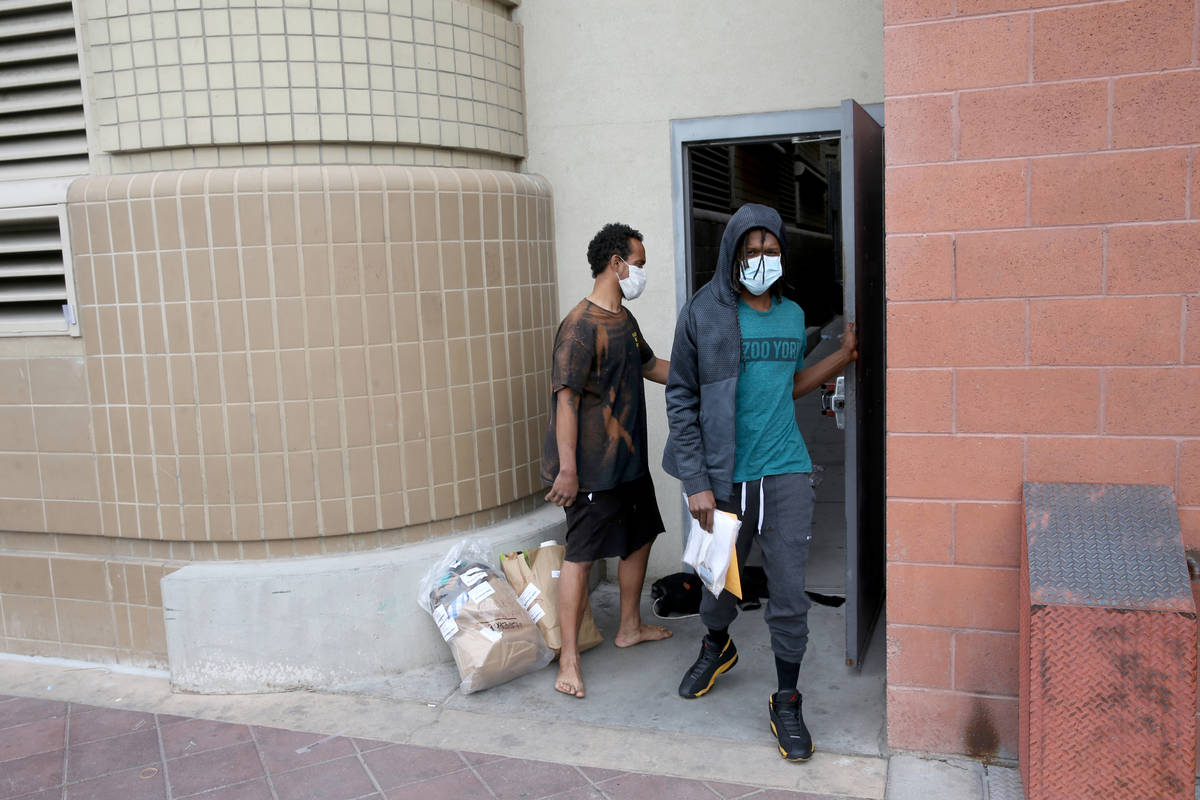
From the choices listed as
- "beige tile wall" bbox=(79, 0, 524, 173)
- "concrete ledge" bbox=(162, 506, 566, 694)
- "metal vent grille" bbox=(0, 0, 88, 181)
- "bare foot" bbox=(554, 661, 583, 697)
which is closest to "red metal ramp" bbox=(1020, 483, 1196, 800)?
"bare foot" bbox=(554, 661, 583, 697)

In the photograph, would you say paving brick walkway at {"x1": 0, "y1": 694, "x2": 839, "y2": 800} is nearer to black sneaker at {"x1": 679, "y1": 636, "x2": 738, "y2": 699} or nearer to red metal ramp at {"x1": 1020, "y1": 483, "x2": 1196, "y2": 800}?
black sneaker at {"x1": 679, "y1": 636, "x2": 738, "y2": 699}

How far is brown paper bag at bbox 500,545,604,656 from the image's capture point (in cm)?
455

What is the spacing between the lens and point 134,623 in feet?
15.3

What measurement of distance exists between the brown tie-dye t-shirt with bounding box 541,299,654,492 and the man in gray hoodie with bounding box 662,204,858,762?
0.54 metres

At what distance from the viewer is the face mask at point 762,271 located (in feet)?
12.0

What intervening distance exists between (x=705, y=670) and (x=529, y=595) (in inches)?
34.3

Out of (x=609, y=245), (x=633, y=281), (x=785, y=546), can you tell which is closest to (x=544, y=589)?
(x=785, y=546)

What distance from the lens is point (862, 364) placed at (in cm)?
416

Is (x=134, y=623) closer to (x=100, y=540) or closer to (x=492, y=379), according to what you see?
(x=100, y=540)

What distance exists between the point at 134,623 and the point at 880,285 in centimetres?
364

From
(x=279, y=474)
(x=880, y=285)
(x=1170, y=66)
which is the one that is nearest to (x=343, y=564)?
(x=279, y=474)

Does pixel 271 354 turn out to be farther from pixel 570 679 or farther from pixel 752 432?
pixel 752 432

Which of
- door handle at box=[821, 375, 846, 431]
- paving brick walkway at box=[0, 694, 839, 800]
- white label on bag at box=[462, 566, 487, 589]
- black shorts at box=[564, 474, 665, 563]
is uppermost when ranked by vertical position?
door handle at box=[821, 375, 846, 431]

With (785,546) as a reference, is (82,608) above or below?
below
